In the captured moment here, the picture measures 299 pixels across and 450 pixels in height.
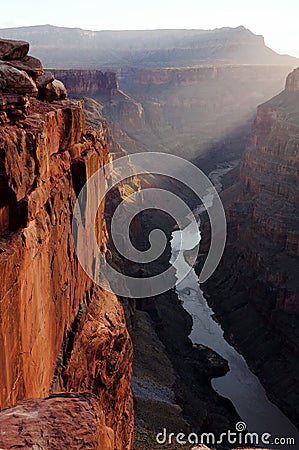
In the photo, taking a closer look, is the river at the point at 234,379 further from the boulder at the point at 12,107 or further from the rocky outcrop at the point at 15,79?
the boulder at the point at 12,107

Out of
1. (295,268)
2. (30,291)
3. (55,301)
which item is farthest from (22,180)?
(295,268)

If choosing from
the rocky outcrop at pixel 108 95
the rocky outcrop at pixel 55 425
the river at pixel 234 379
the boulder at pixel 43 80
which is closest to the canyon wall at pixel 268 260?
the river at pixel 234 379

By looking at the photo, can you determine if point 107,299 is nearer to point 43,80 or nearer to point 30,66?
point 43,80

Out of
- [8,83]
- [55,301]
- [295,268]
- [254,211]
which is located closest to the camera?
[8,83]

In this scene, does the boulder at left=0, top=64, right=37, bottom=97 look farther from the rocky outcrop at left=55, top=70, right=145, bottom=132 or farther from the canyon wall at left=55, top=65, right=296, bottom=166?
the canyon wall at left=55, top=65, right=296, bottom=166

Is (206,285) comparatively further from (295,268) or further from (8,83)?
(8,83)

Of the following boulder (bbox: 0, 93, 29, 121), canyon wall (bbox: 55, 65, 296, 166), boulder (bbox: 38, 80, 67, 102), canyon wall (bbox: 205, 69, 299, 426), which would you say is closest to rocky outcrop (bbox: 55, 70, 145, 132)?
canyon wall (bbox: 55, 65, 296, 166)

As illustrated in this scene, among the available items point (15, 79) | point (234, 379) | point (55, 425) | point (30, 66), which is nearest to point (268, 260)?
point (234, 379)
